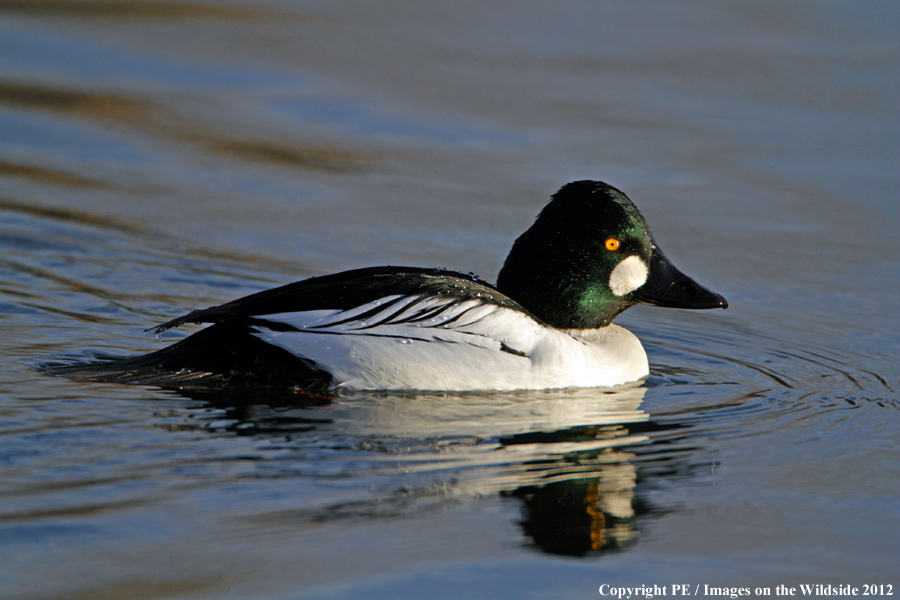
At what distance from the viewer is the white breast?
19.6ft

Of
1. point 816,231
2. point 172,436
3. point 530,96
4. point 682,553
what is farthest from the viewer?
point 530,96

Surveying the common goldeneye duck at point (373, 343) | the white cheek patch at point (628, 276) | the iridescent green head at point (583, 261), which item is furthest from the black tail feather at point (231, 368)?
the white cheek patch at point (628, 276)

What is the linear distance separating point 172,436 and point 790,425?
3016 millimetres

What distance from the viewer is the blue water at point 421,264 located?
4172mm

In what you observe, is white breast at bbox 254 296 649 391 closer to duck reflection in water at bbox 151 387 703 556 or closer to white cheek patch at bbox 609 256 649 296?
duck reflection in water at bbox 151 387 703 556

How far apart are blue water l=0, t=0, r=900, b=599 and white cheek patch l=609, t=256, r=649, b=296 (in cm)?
55

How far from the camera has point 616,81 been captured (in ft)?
38.9

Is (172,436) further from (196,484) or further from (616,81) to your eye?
(616,81)

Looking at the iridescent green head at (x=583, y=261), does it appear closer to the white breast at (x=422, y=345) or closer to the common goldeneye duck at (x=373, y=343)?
the common goldeneye duck at (x=373, y=343)

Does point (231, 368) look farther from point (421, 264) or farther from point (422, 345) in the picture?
point (421, 264)

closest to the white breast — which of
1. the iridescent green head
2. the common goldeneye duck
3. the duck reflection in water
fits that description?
the common goldeneye duck

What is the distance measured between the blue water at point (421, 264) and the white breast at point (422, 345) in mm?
190

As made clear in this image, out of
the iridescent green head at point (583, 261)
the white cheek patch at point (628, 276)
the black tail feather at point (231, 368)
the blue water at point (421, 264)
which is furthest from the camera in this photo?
the white cheek patch at point (628, 276)

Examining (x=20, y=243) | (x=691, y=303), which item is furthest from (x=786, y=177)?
(x=20, y=243)
